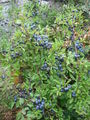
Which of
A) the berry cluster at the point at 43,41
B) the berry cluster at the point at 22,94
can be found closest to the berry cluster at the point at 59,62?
the berry cluster at the point at 43,41

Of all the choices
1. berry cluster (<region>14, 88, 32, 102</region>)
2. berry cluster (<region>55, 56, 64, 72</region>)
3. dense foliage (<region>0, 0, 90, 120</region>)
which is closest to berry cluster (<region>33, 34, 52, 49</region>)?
dense foliage (<region>0, 0, 90, 120</region>)

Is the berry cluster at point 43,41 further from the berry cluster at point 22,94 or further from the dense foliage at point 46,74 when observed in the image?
the berry cluster at point 22,94

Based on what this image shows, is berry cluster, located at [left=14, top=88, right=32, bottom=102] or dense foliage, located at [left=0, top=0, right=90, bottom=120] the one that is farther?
berry cluster, located at [left=14, top=88, right=32, bottom=102]

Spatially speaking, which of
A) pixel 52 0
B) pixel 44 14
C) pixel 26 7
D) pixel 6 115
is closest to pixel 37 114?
pixel 6 115

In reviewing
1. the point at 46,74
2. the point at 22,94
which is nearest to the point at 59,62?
the point at 46,74

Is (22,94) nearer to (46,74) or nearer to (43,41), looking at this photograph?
(46,74)

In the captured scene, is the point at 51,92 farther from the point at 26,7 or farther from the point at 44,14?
the point at 44,14

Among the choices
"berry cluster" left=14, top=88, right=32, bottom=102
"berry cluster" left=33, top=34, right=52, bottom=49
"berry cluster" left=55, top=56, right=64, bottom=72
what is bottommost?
"berry cluster" left=14, top=88, right=32, bottom=102

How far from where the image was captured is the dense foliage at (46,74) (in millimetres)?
2250

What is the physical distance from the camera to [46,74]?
8.07 ft

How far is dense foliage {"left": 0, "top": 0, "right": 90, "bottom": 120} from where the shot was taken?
2.25m

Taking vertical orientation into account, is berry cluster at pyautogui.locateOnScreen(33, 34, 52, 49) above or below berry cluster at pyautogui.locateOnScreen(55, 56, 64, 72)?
above

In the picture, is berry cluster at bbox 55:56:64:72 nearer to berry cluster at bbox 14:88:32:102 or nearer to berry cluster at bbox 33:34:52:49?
berry cluster at bbox 33:34:52:49

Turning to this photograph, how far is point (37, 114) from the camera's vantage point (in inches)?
90.2
